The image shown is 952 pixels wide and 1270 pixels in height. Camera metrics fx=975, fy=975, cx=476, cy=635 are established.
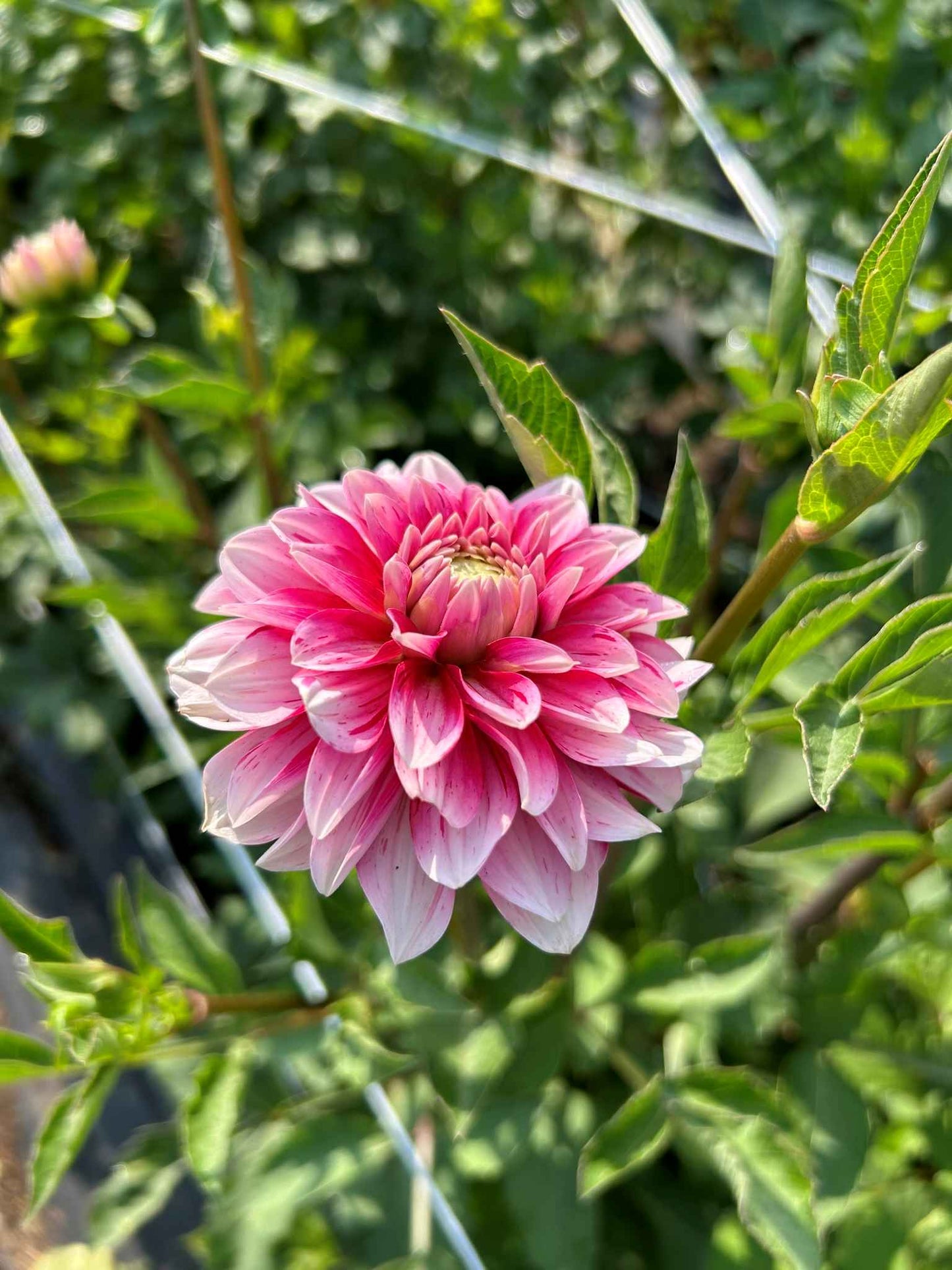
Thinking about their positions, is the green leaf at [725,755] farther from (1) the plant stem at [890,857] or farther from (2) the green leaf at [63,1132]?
(2) the green leaf at [63,1132]

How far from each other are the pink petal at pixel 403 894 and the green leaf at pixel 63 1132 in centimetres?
30

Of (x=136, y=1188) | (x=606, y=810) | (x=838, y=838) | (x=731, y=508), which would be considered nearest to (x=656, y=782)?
(x=606, y=810)

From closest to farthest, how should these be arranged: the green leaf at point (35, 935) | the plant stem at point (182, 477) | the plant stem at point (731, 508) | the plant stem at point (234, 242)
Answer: the green leaf at point (35, 935) → the plant stem at point (234, 242) → the plant stem at point (731, 508) → the plant stem at point (182, 477)

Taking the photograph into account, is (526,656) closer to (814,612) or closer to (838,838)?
(814,612)

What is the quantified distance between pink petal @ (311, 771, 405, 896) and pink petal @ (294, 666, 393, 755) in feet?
0.10

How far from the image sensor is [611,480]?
565 millimetres

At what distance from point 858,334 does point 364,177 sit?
3.37 ft

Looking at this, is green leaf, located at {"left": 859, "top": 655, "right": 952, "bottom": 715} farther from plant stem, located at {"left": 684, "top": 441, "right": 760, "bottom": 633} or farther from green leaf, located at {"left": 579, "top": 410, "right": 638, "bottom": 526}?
plant stem, located at {"left": 684, "top": 441, "right": 760, "bottom": 633}

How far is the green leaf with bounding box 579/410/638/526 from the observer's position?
1.84 feet

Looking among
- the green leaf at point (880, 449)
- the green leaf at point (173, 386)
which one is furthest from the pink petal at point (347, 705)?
the green leaf at point (173, 386)

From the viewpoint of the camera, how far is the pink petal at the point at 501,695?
1.44 feet

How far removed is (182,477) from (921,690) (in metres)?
0.90

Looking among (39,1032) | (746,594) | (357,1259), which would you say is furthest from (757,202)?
(39,1032)

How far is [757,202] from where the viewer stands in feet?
2.62
